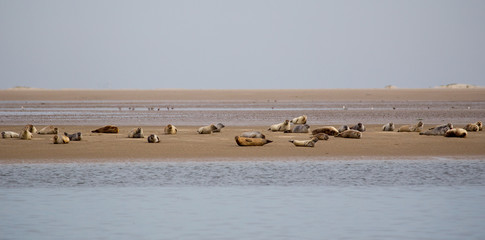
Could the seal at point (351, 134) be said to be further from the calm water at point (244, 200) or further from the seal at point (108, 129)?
the seal at point (108, 129)

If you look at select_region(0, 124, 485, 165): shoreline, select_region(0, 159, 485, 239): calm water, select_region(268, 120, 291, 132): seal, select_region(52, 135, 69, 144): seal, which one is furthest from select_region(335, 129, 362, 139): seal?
select_region(52, 135, 69, 144): seal

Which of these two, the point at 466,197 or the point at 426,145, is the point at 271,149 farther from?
the point at 466,197

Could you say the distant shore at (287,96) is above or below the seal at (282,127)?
below

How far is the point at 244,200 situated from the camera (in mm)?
10109

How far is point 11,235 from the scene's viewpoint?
7781mm

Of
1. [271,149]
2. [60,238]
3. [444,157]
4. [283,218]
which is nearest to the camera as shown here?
[60,238]

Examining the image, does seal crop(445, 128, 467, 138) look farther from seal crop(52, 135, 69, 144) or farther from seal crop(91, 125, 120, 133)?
seal crop(52, 135, 69, 144)

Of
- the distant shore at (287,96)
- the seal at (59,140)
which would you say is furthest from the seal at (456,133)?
the distant shore at (287,96)

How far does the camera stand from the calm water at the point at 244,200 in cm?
800

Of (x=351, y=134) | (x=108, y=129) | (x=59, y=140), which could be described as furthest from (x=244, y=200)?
(x=108, y=129)

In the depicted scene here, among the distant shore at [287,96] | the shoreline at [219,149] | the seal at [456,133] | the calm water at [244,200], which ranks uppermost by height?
the seal at [456,133]

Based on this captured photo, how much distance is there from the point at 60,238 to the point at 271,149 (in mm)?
10531

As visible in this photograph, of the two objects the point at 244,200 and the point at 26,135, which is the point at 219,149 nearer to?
the point at 26,135

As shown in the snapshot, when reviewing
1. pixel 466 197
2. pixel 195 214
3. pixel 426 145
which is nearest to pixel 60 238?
pixel 195 214
